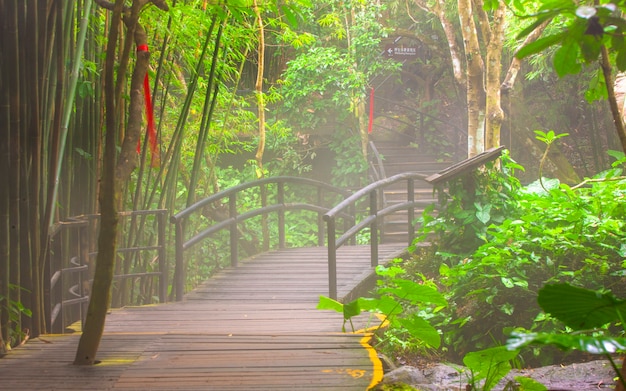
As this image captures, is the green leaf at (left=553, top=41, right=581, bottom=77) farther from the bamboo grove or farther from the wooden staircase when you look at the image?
the wooden staircase

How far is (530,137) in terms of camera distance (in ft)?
40.7

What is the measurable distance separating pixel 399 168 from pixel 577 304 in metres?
11.0

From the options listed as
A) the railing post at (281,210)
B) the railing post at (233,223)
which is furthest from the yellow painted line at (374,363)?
the railing post at (281,210)

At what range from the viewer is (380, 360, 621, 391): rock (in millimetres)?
2865

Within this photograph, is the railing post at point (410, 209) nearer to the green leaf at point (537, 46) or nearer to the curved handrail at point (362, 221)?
the curved handrail at point (362, 221)

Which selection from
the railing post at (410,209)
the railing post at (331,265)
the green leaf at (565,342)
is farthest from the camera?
the railing post at (410,209)

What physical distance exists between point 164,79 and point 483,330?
139 inches

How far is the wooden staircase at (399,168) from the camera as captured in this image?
33.5ft

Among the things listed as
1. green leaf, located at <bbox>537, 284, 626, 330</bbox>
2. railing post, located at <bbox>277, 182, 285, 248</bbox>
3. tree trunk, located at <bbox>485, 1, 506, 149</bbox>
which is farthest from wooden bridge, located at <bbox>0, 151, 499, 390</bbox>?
tree trunk, located at <bbox>485, 1, 506, 149</bbox>

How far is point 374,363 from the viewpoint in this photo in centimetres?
305

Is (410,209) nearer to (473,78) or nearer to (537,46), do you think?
(473,78)

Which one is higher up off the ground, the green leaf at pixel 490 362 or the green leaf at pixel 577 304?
the green leaf at pixel 577 304

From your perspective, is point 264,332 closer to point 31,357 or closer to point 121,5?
point 31,357

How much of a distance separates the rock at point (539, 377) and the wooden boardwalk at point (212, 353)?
0.13m
